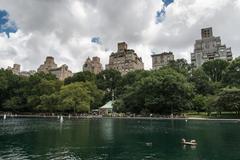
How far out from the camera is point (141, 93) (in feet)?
282

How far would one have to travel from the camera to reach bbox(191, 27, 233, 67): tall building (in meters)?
172

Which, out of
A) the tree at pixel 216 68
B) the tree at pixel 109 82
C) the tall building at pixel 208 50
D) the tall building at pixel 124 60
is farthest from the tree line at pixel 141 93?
the tall building at pixel 124 60

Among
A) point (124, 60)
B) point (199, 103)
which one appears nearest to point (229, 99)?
point (199, 103)

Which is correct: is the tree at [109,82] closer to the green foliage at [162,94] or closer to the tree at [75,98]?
the tree at [75,98]

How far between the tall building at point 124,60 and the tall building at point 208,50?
38.7 meters

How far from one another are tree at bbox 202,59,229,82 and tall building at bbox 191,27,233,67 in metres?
59.4

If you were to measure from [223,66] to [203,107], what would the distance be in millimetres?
40643

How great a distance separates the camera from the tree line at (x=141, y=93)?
78812 mm

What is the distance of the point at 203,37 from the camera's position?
199m

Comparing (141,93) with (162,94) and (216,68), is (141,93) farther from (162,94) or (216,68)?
(216,68)

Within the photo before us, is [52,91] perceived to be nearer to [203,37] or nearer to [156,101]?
[156,101]

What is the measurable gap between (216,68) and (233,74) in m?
21.6

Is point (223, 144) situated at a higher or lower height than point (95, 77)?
lower

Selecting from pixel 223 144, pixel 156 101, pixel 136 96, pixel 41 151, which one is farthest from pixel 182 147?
pixel 136 96
